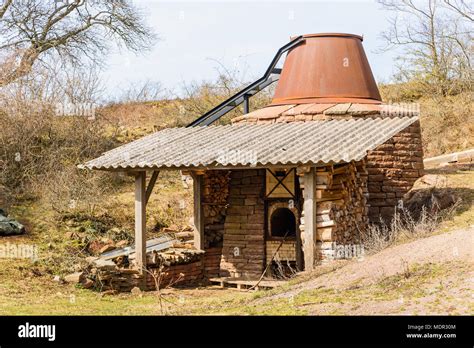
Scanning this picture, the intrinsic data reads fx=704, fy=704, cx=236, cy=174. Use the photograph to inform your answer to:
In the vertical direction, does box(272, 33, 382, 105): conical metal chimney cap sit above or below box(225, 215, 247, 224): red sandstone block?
above

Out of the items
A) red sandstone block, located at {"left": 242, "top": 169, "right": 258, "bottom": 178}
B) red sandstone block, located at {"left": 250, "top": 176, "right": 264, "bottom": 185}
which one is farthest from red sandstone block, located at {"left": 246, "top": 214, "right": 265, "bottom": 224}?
red sandstone block, located at {"left": 242, "top": 169, "right": 258, "bottom": 178}

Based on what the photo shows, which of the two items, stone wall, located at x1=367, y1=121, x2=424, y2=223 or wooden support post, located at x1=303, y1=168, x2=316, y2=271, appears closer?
wooden support post, located at x1=303, y1=168, x2=316, y2=271

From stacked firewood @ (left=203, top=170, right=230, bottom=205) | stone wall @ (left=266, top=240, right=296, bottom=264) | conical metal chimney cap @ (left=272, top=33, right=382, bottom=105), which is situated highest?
conical metal chimney cap @ (left=272, top=33, right=382, bottom=105)

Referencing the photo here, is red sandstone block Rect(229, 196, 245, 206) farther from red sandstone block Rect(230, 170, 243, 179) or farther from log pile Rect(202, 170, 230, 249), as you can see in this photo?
red sandstone block Rect(230, 170, 243, 179)

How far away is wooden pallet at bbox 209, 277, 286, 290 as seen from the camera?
13590mm

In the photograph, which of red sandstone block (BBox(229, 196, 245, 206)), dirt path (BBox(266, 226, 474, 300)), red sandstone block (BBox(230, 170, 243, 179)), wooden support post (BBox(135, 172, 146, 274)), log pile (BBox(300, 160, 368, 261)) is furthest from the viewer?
red sandstone block (BBox(230, 170, 243, 179))

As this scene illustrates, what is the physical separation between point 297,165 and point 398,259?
2460mm

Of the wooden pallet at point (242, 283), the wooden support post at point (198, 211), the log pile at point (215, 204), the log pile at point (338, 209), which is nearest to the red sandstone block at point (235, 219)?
the log pile at point (215, 204)

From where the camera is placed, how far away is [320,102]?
1612 cm

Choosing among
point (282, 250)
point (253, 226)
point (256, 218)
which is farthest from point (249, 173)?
point (282, 250)

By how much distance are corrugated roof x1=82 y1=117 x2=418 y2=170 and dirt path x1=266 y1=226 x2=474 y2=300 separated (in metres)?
1.72

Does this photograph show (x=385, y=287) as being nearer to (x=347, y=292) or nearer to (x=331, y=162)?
(x=347, y=292)

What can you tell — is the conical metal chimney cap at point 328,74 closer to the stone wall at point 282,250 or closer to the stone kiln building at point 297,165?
the stone kiln building at point 297,165
